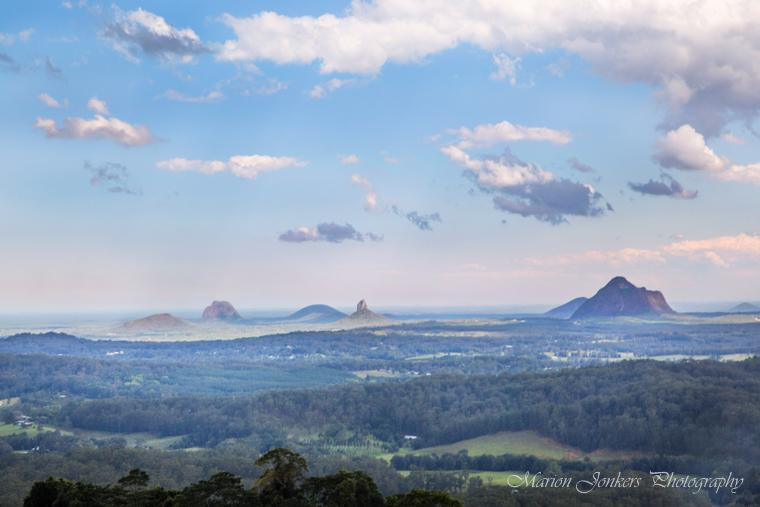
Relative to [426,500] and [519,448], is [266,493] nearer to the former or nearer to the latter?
[426,500]

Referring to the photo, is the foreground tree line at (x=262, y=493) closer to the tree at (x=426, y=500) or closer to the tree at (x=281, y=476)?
the tree at (x=281, y=476)

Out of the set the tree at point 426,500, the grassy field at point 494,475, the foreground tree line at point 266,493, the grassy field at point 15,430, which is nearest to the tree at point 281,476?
the foreground tree line at point 266,493

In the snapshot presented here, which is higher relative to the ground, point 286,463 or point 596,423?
point 286,463

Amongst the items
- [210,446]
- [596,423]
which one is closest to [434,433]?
[596,423]

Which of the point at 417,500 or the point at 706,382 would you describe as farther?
the point at 706,382

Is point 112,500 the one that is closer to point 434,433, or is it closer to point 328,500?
point 328,500

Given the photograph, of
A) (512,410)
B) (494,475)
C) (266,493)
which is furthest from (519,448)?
(266,493)
